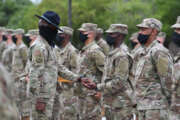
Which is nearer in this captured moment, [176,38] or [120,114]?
[120,114]

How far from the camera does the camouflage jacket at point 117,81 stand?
7.69 metres

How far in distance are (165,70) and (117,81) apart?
1249mm

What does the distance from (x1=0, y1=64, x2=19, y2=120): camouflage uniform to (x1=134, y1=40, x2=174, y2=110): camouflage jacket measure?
14.2 feet

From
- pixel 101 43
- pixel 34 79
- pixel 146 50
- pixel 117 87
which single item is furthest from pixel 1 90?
pixel 101 43

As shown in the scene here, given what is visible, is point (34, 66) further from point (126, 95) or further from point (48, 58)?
point (126, 95)

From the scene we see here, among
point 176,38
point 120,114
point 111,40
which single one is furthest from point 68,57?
point 176,38

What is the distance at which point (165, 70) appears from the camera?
6.63 metres

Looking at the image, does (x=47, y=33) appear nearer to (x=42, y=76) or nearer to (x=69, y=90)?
(x=42, y=76)

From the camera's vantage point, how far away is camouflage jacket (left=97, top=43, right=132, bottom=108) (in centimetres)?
769

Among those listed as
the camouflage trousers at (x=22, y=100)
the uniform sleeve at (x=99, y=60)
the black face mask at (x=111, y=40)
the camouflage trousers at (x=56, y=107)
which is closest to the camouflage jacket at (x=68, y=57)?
the camouflage trousers at (x=22, y=100)

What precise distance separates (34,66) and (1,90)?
13.1 ft

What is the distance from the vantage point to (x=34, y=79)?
6426 mm

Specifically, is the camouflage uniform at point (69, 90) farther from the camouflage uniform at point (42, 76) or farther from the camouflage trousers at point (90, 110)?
the camouflage uniform at point (42, 76)

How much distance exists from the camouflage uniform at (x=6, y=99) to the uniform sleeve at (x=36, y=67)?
12.5 ft
